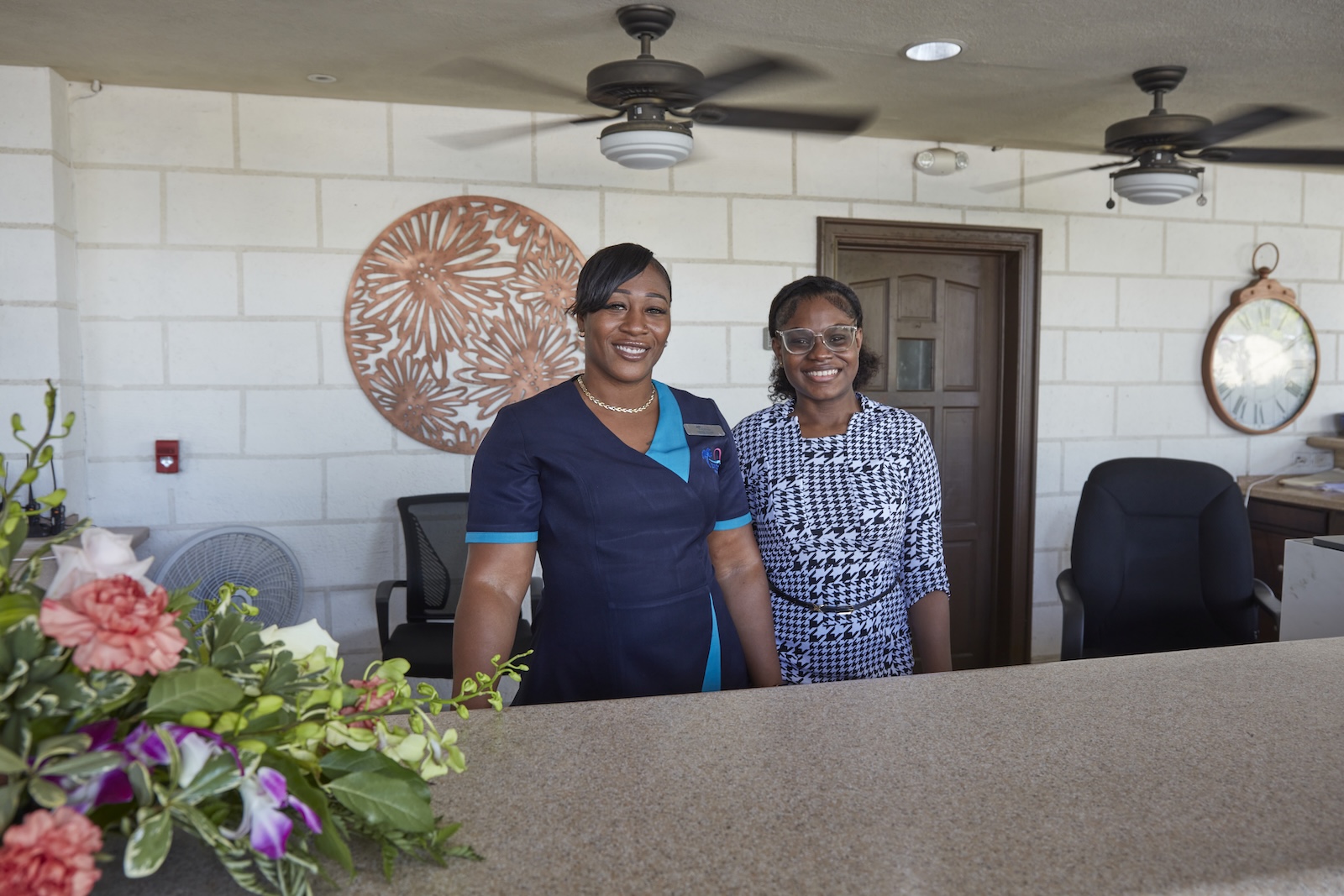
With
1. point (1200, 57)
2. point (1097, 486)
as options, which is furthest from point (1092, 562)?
point (1200, 57)

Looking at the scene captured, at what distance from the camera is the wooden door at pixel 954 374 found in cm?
391

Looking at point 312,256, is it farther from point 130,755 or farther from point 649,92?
point 130,755

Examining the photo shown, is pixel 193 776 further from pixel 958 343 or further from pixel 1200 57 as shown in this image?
pixel 958 343

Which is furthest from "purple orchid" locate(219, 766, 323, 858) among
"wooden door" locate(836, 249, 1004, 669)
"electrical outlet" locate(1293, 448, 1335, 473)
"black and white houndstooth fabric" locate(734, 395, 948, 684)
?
"electrical outlet" locate(1293, 448, 1335, 473)

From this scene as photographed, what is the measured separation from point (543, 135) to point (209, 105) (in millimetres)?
1048

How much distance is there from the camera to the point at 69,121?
3.03m

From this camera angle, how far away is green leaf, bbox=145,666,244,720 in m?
0.60

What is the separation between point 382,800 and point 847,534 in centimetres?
120

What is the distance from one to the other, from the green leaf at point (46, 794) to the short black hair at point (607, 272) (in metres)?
1.15

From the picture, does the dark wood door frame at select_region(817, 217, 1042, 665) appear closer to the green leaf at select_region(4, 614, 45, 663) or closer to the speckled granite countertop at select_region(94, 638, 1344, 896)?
the speckled granite countertop at select_region(94, 638, 1344, 896)

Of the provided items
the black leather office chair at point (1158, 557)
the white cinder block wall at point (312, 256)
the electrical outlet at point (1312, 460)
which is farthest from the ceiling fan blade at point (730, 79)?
the electrical outlet at point (1312, 460)

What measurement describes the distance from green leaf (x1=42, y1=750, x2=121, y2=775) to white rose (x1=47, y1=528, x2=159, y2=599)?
95 millimetres

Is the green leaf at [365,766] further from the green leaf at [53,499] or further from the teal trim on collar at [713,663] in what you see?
the teal trim on collar at [713,663]

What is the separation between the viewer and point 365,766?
0.71 m
